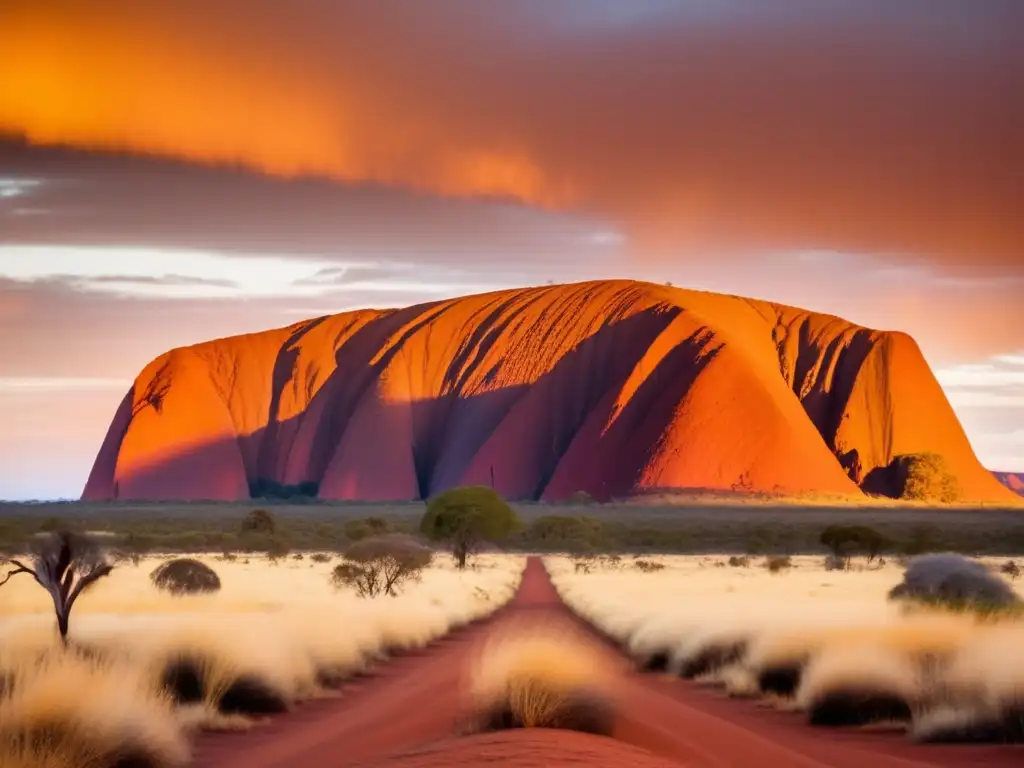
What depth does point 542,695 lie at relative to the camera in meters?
12.1

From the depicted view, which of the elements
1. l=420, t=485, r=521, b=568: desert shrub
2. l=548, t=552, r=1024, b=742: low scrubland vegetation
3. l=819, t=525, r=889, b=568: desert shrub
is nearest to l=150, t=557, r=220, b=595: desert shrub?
l=548, t=552, r=1024, b=742: low scrubland vegetation

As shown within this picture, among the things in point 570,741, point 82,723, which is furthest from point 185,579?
point 570,741

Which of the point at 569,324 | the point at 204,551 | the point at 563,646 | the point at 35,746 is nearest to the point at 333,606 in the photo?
the point at 563,646

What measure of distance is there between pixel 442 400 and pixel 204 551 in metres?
60.9

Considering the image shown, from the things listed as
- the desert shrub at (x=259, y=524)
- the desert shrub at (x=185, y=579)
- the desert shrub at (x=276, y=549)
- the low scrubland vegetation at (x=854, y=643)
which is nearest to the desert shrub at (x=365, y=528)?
the desert shrub at (x=276, y=549)

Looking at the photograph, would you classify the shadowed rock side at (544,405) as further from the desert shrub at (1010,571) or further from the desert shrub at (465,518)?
the desert shrub at (1010,571)

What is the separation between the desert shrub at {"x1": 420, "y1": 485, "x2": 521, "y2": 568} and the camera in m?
59.6

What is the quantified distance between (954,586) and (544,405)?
94077 millimetres

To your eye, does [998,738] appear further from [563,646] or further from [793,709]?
[563,646]

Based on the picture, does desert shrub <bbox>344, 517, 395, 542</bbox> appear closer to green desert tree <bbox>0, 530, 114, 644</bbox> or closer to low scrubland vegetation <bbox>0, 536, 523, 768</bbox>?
low scrubland vegetation <bbox>0, 536, 523, 768</bbox>

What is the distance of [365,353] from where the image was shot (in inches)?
5453

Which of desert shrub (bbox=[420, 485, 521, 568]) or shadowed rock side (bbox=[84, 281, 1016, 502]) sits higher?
shadowed rock side (bbox=[84, 281, 1016, 502])

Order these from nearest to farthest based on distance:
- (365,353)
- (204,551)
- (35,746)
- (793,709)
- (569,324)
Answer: (35,746) → (793,709) → (204,551) → (569,324) → (365,353)

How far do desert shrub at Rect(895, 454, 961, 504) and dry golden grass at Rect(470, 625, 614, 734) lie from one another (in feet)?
361
